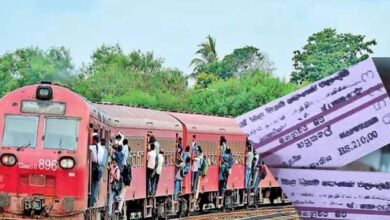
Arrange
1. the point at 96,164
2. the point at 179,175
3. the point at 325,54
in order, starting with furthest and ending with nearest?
1. the point at 325,54
2. the point at 179,175
3. the point at 96,164

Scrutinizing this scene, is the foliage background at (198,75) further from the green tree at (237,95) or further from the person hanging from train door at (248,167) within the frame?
the person hanging from train door at (248,167)

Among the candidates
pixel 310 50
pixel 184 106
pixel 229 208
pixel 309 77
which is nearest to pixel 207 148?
pixel 229 208

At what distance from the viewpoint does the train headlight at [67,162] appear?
12.5 meters

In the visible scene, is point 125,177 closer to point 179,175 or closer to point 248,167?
point 179,175

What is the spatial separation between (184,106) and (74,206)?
3740 cm

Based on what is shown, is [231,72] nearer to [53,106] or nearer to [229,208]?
[229,208]

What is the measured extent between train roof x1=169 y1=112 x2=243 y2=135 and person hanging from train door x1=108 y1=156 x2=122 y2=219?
640cm

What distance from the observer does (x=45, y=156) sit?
41.1ft

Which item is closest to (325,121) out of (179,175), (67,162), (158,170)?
(67,162)

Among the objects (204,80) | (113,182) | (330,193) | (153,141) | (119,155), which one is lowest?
(330,193)

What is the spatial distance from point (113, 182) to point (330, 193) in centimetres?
1212

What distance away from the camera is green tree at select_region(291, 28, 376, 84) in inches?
2069

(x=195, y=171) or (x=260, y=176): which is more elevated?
(x=260, y=176)

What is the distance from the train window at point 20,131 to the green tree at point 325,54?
3934 centimetres
